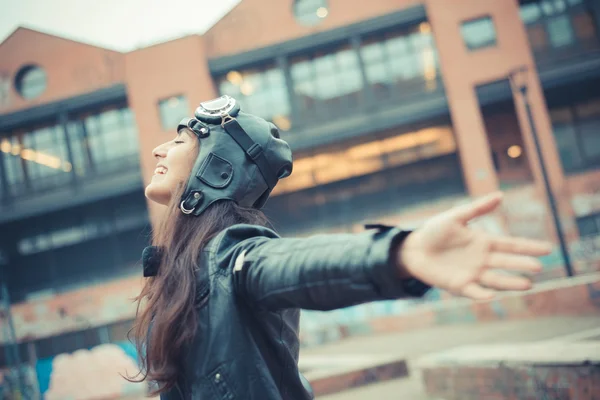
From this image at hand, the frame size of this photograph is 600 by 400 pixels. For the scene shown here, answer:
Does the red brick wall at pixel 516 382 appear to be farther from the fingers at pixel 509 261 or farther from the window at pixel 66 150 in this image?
the window at pixel 66 150

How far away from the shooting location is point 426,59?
846 inches

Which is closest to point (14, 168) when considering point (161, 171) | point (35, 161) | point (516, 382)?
point (35, 161)

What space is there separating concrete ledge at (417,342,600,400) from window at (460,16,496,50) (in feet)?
56.0

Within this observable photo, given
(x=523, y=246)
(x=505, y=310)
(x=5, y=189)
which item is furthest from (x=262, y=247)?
(x=5, y=189)

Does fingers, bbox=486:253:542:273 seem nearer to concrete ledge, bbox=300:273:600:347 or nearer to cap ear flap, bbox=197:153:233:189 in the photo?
cap ear flap, bbox=197:153:233:189

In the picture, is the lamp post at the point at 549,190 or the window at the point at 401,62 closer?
the lamp post at the point at 549,190

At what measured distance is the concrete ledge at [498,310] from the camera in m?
10.3

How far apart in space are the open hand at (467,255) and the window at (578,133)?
23.0 metres

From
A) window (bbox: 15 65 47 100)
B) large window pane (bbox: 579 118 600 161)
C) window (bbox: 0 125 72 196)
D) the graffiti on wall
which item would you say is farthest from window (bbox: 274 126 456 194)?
the graffiti on wall

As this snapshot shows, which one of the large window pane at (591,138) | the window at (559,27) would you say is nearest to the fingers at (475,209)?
the large window pane at (591,138)

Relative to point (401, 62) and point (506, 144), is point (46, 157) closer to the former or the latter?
point (401, 62)

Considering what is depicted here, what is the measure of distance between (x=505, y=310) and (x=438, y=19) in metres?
13.0

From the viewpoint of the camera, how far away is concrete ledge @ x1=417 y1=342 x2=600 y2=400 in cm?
409

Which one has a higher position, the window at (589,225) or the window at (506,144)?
the window at (506,144)
